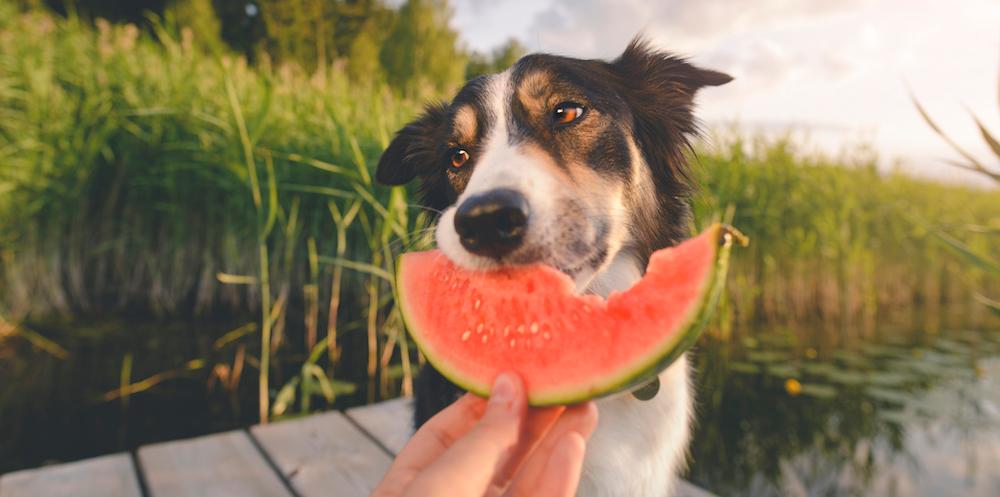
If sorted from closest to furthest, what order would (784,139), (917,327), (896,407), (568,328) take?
1. (568,328)
2. (896,407)
3. (784,139)
4. (917,327)

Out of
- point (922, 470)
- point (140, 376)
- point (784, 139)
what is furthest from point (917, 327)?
point (140, 376)

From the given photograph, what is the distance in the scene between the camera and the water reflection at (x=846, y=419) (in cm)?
367

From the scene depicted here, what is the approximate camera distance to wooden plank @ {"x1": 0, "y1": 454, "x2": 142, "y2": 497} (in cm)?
215

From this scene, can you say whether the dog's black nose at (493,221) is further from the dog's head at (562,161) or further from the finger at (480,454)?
the finger at (480,454)

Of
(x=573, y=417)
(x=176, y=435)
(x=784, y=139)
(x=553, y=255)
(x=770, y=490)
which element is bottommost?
(x=770, y=490)

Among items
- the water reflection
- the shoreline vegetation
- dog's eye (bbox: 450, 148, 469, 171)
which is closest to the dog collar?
dog's eye (bbox: 450, 148, 469, 171)

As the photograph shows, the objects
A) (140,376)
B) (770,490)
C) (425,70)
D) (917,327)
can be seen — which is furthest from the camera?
(425,70)

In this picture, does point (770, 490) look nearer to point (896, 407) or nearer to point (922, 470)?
point (922, 470)

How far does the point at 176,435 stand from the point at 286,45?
2228cm

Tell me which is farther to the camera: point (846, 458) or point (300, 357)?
point (300, 357)

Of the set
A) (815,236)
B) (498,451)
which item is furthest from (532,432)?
(815,236)

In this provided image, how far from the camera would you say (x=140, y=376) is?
4.29 metres

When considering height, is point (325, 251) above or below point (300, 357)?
above

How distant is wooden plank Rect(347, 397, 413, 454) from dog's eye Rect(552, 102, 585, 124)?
4.91ft
